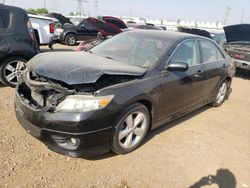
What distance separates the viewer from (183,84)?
4148 millimetres

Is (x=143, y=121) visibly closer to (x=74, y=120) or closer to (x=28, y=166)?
(x=74, y=120)

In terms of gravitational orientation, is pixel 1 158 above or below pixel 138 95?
below

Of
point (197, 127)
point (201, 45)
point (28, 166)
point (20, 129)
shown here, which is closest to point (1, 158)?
point (28, 166)

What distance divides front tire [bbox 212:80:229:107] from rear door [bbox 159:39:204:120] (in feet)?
3.58

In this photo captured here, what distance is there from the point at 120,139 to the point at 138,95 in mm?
617

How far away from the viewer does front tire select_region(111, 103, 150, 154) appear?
3240 millimetres

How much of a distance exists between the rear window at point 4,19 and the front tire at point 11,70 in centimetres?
71

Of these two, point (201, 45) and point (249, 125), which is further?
point (249, 125)

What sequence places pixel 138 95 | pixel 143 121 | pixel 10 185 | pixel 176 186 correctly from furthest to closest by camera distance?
pixel 143 121, pixel 138 95, pixel 176 186, pixel 10 185

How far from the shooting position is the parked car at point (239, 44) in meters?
8.77

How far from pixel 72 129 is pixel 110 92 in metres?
0.61

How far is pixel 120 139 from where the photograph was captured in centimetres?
333

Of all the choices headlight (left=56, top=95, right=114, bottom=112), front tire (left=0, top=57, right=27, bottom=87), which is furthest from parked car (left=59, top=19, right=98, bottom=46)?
headlight (left=56, top=95, right=114, bottom=112)

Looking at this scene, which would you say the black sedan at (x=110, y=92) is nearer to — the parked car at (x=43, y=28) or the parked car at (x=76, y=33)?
the parked car at (x=43, y=28)
